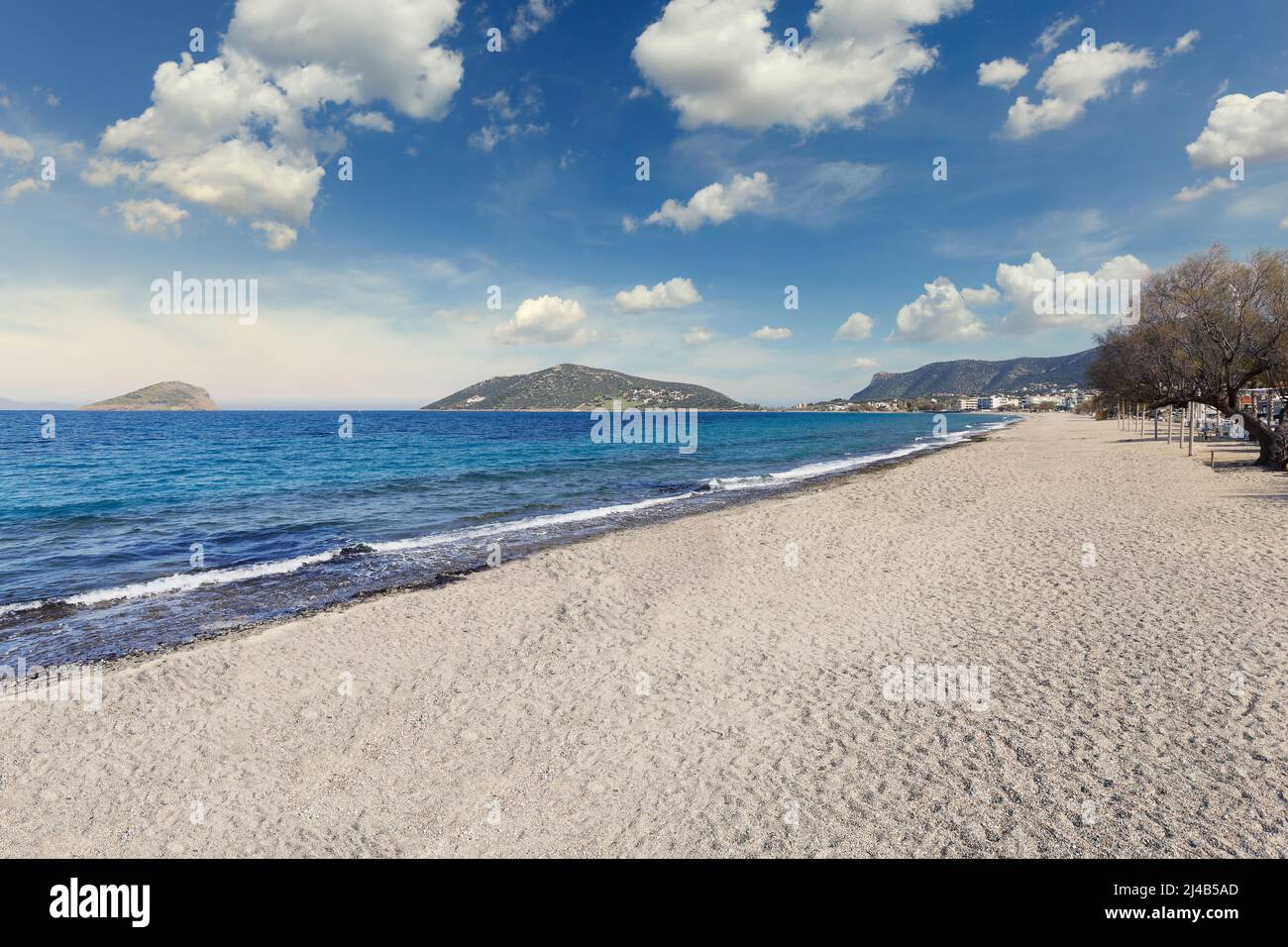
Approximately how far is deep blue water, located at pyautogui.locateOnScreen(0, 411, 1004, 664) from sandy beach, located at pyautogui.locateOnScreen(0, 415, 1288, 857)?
8.46 ft

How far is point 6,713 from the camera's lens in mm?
6859

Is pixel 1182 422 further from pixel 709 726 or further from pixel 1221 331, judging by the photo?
pixel 709 726

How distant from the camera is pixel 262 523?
1908 cm

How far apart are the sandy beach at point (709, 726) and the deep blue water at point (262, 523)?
2.58m

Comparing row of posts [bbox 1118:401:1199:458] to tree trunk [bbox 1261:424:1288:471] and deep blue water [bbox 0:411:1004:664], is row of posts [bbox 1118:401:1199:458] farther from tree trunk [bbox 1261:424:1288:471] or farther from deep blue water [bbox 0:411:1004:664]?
deep blue water [bbox 0:411:1004:664]

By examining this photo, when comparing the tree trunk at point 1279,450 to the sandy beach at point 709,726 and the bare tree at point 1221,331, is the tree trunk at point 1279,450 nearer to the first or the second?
the bare tree at point 1221,331

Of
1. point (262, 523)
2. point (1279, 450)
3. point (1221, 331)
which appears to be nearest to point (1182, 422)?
point (1221, 331)

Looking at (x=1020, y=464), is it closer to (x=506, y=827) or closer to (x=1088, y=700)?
(x=1088, y=700)

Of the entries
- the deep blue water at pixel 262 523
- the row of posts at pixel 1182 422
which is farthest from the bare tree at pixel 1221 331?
the deep blue water at pixel 262 523

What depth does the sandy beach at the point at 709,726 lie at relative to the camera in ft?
15.5

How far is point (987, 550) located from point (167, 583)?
18225 mm

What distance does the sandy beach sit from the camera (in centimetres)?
473

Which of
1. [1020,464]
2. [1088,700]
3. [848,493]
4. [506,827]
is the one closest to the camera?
[506,827]
